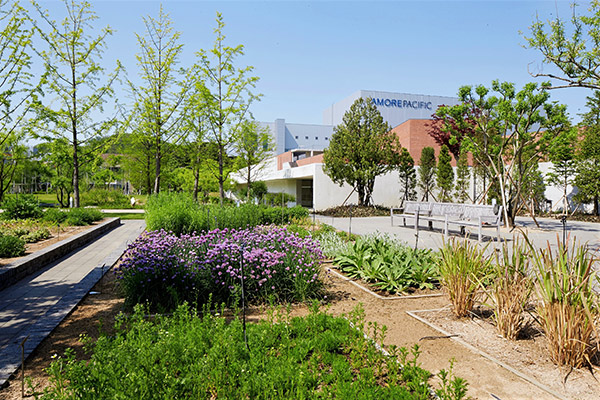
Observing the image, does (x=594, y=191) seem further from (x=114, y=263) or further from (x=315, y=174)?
(x=114, y=263)

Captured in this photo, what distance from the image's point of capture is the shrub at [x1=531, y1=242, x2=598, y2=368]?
9.50ft

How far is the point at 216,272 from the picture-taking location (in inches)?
188

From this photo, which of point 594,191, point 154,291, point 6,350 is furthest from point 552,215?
point 6,350

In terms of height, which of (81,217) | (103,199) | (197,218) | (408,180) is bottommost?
(81,217)

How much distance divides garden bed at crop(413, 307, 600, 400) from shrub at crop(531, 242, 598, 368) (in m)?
0.13

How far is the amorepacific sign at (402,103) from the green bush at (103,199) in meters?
36.8

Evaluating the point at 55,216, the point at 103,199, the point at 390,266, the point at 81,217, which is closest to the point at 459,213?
the point at 390,266

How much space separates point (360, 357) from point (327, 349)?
28cm

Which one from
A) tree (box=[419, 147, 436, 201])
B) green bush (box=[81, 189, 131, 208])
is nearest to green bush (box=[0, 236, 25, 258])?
tree (box=[419, 147, 436, 201])

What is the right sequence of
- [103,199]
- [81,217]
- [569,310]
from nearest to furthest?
[569,310], [81,217], [103,199]

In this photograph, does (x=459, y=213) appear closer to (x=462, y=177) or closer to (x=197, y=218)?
(x=197, y=218)

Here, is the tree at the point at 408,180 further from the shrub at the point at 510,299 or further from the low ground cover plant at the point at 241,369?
the low ground cover plant at the point at 241,369

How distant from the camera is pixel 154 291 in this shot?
4.48m

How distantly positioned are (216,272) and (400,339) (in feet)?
7.69
